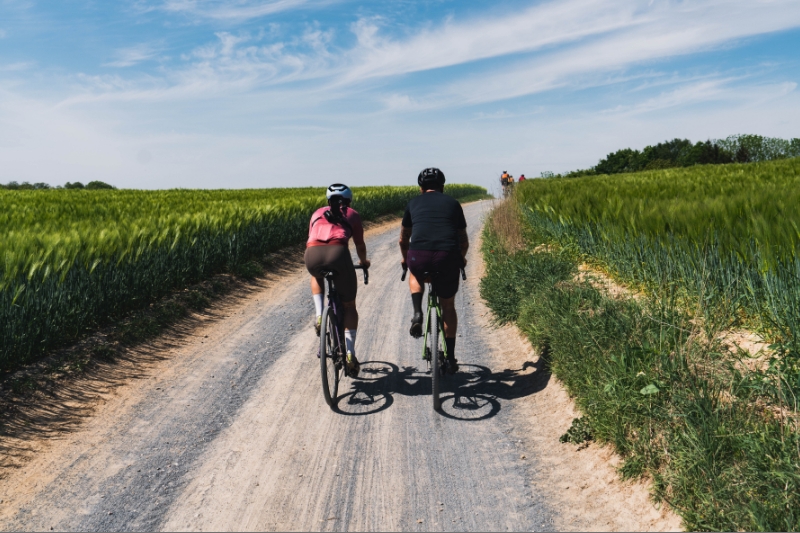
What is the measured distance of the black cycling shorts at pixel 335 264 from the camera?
553cm

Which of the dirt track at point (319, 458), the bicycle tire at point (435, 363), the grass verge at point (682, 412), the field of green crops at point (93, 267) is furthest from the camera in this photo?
the field of green crops at point (93, 267)

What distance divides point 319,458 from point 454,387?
6.72 ft

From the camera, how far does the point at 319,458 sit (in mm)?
4660

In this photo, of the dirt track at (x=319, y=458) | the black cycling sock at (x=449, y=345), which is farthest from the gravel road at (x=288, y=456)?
the black cycling sock at (x=449, y=345)

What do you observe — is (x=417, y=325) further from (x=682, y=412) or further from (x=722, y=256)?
(x=722, y=256)

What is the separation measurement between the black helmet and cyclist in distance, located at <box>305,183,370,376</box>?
756 millimetres

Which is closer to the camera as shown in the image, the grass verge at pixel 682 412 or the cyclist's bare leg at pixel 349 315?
the grass verge at pixel 682 412

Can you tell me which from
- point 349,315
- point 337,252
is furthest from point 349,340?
point 337,252

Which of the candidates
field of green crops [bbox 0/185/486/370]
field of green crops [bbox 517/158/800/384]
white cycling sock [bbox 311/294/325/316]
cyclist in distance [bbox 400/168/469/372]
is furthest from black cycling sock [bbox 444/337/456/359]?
field of green crops [bbox 0/185/486/370]

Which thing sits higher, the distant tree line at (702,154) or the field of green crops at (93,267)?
the distant tree line at (702,154)

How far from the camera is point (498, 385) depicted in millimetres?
6301

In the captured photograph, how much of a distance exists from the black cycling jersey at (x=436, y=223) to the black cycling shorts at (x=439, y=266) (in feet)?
0.19

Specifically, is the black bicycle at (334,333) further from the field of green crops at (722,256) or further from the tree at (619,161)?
the tree at (619,161)

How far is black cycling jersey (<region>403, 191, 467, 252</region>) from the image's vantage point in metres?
5.42
